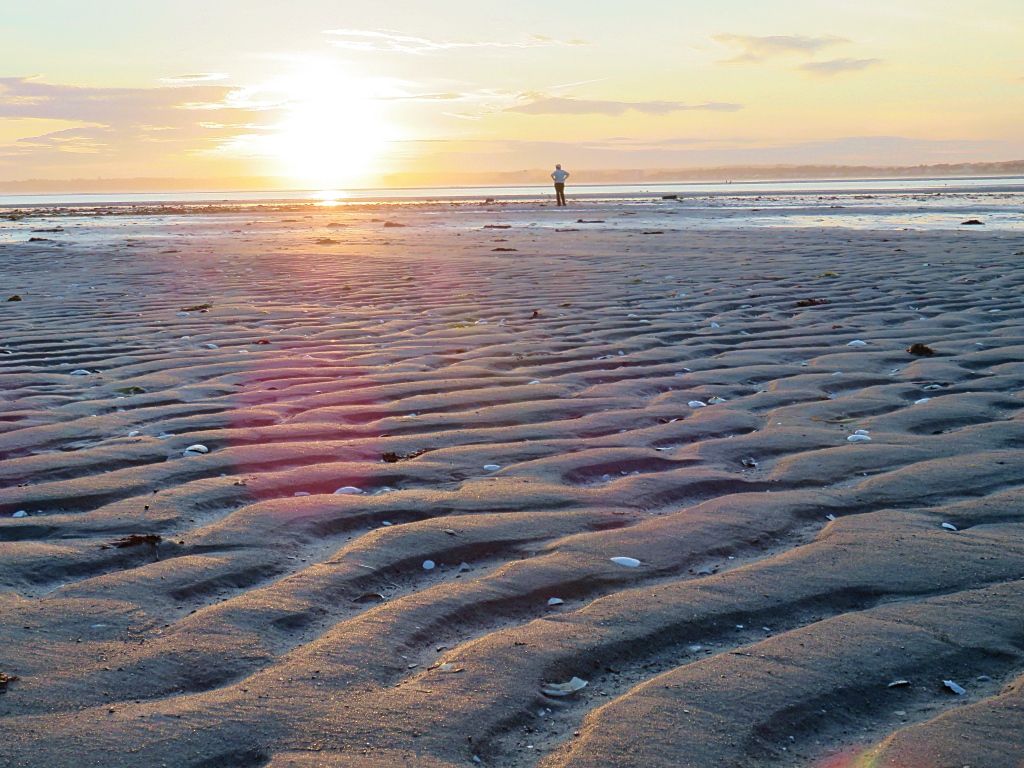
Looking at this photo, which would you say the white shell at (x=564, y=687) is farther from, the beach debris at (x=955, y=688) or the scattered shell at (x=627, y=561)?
the beach debris at (x=955, y=688)

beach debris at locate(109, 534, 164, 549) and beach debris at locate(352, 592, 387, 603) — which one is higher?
beach debris at locate(109, 534, 164, 549)

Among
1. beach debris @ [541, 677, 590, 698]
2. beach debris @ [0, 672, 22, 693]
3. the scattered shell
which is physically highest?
beach debris @ [0, 672, 22, 693]

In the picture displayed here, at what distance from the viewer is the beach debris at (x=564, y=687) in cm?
185

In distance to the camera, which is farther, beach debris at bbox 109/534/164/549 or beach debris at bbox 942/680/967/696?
beach debris at bbox 109/534/164/549

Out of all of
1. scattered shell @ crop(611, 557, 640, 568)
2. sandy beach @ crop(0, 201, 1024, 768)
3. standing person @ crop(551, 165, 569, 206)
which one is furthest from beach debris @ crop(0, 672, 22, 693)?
standing person @ crop(551, 165, 569, 206)

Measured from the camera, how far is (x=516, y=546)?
2.59 metres

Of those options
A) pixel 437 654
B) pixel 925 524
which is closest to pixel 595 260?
pixel 925 524

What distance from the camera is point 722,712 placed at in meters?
1.75

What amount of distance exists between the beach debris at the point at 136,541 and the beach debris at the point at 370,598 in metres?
0.70

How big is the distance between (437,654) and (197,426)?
7.38 ft

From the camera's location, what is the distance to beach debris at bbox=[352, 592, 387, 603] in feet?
7.42

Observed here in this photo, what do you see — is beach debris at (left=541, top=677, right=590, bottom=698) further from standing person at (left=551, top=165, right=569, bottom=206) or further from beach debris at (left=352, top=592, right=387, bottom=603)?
standing person at (left=551, top=165, right=569, bottom=206)

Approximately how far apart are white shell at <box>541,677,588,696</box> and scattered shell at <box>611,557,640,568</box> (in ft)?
2.03

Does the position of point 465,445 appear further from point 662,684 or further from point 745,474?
point 662,684
